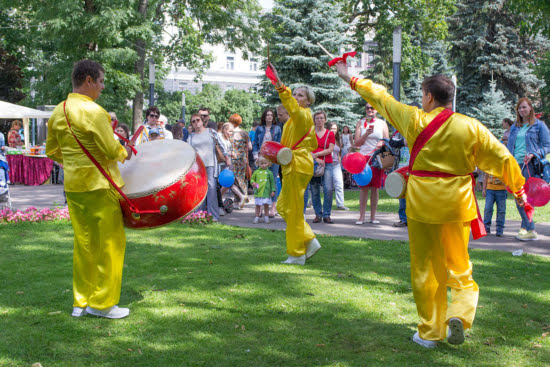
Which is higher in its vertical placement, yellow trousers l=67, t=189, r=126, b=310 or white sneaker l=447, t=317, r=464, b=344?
yellow trousers l=67, t=189, r=126, b=310

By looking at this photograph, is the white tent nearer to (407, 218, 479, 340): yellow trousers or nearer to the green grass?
the green grass

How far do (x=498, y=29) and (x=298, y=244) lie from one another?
108ft

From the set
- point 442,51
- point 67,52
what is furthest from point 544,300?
point 442,51

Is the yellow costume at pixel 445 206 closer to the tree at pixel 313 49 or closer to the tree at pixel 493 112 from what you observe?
the tree at pixel 313 49

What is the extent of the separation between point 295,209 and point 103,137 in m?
2.90

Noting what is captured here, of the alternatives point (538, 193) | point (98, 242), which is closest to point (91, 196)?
point (98, 242)

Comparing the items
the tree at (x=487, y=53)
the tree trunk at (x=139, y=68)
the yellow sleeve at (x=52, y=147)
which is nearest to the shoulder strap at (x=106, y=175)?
the yellow sleeve at (x=52, y=147)

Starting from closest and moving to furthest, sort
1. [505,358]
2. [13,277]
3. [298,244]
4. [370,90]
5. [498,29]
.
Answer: [505,358] → [370,90] → [13,277] → [298,244] → [498,29]

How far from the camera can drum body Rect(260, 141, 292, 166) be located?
6.77 m

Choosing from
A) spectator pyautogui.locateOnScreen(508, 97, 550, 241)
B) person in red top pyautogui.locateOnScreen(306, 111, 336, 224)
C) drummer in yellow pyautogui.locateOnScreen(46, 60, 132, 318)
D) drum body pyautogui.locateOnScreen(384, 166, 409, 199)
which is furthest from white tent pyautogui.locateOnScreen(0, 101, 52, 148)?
drum body pyautogui.locateOnScreen(384, 166, 409, 199)

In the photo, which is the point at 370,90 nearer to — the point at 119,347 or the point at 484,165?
the point at 484,165

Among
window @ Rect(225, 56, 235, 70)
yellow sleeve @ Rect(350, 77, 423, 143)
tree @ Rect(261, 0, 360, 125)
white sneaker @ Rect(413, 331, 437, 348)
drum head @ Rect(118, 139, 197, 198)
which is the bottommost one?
white sneaker @ Rect(413, 331, 437, 348)

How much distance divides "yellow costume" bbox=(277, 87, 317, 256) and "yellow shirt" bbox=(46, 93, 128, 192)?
8.47ft

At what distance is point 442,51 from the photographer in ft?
117
